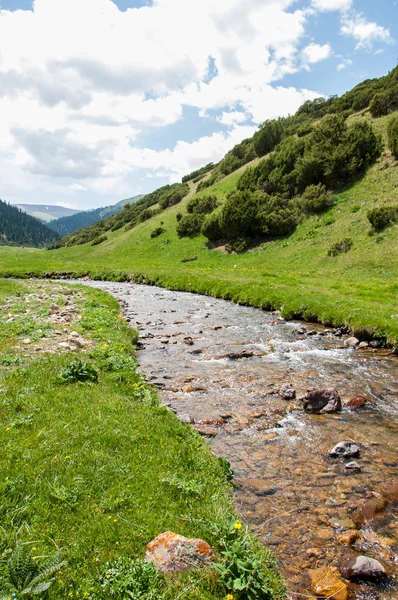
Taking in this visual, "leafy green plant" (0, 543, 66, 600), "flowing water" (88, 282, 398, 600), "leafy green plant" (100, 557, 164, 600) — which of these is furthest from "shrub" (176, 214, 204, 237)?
"leafy green plant" (0, 543, 66, 600)

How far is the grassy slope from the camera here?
1998 cm

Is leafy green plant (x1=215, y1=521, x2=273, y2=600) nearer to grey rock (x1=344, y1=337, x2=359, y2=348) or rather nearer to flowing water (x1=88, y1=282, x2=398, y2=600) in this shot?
flowing water (x1=88, y1=282, x2=398, y2=600)

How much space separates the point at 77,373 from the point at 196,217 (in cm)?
5605

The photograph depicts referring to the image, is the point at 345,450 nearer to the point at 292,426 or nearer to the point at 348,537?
the point at 292,426

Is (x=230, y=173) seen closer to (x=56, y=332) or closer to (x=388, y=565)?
(x=56, y=332)

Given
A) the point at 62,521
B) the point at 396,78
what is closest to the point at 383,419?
the point at 62,521

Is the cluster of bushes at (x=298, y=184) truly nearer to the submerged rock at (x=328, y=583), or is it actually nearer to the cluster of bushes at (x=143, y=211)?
the cluster of bushes at (x=143, y=211)

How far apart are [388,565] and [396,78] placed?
77.0 m

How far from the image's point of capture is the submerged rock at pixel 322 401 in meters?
9.66

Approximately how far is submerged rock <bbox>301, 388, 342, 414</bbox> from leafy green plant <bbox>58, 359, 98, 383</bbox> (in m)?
6.06

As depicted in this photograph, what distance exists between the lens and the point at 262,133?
2886 inches

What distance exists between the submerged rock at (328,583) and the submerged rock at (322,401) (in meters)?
5.00

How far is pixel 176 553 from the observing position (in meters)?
4.41

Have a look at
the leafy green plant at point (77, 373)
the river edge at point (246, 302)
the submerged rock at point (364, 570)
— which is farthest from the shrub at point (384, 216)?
the submerged rock at point (364, 570)
